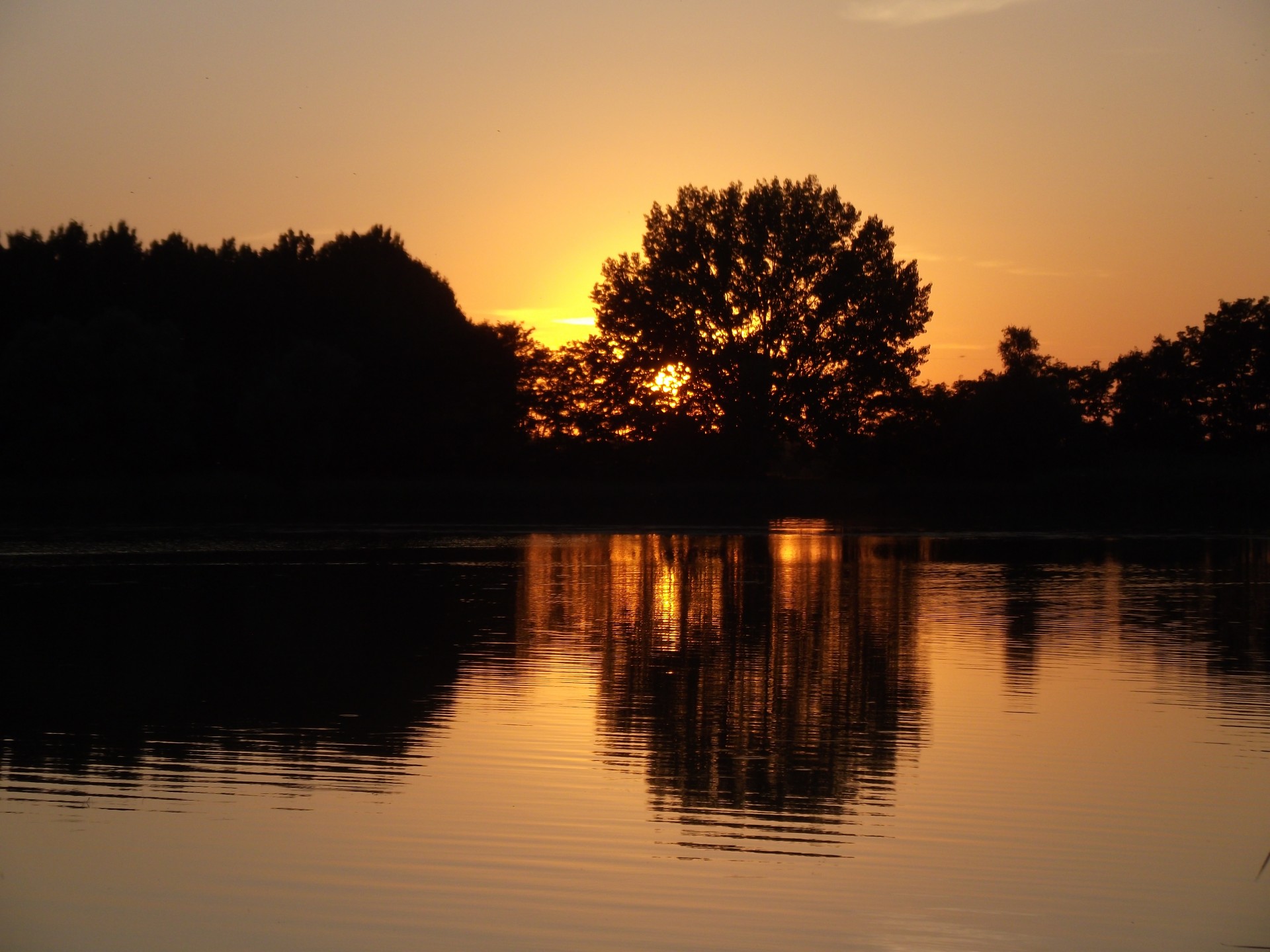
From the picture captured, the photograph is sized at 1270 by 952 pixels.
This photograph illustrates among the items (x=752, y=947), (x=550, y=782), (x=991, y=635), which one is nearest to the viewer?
(x=752, y=947)

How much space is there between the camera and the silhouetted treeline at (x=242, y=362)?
151 feet

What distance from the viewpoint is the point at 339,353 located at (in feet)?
170

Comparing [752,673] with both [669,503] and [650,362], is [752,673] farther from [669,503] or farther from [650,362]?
[650,362]

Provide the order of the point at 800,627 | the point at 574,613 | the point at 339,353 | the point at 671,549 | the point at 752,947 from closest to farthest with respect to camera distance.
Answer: the point at 752,947 < the point at 800,627 < the point at 574,613 < the point at 671,549 < the point at 339,353

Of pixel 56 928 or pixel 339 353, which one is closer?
pixel 56 928

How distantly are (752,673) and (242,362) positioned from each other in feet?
154

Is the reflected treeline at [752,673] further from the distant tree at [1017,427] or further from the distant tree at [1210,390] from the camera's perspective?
the distant tree at [1210,390]

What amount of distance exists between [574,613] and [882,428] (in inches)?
1608

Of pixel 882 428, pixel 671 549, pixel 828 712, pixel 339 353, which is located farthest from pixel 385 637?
pixel 882 428

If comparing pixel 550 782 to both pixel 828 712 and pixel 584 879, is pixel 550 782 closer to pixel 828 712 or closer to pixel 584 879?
pixel 584 879

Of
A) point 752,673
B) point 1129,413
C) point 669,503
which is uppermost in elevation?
point 1129,413

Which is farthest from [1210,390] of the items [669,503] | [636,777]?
[636,777]

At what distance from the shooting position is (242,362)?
5462 cm

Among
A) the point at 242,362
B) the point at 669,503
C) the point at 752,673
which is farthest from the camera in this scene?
the point at 242,362
